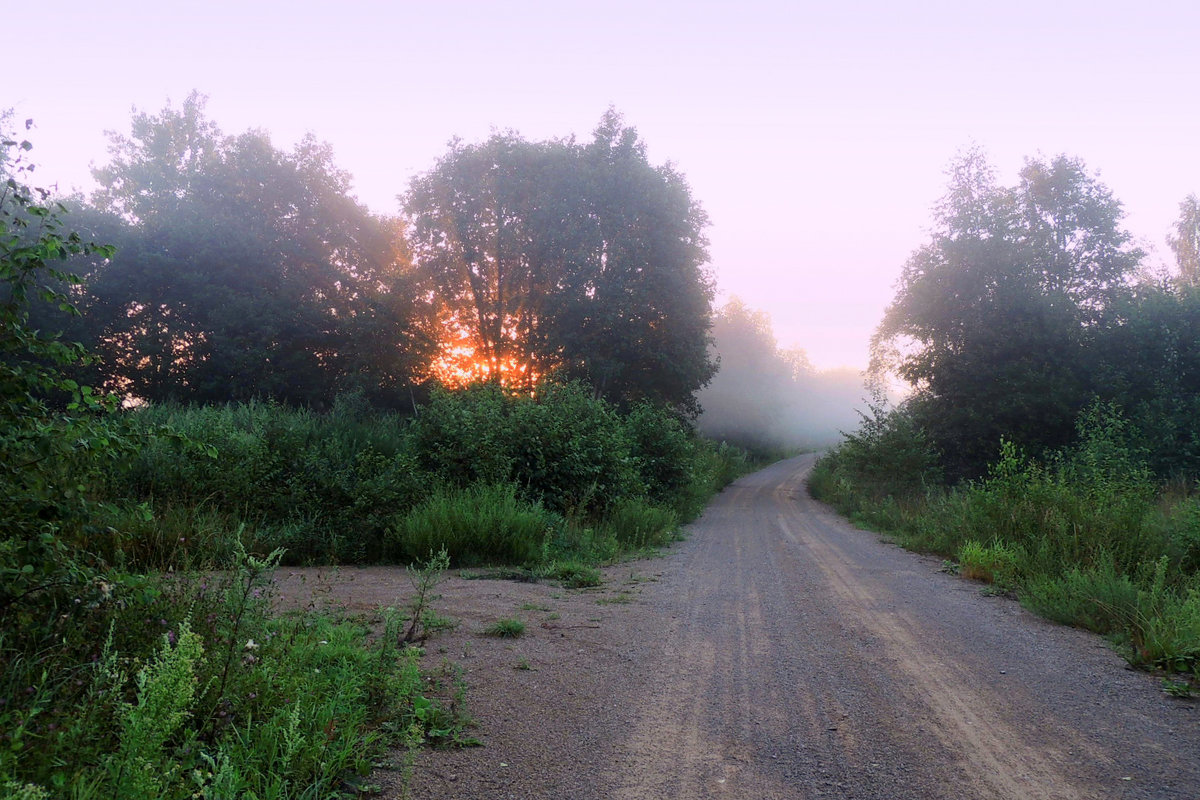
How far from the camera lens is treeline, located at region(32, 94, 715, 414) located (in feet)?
85.6

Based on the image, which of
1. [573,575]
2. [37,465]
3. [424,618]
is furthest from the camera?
[573,575]

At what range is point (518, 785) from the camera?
2990mm

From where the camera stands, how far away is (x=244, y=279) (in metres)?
28.3

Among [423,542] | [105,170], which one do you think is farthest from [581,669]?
[105,170]

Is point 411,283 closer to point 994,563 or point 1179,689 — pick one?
point 994,563

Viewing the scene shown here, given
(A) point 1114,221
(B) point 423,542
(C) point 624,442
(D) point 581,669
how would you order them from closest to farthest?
1. (D) point 581,669
2. (B) point 423,542
3. (C) point 624,442
4. (A) point 1114,221

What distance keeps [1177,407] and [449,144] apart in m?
27.8

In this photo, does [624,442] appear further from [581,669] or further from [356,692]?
[356,692]

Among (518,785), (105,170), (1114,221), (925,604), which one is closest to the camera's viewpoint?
(518,785)

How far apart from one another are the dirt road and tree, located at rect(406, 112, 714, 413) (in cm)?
1934

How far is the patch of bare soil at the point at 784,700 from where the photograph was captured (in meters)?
3.07

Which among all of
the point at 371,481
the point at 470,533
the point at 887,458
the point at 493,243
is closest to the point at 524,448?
the point at 371,481

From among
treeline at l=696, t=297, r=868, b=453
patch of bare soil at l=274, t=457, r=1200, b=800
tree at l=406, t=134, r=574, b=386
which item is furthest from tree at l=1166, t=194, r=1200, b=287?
patch of bare soil at l=274, t=457, r=1200, b=800

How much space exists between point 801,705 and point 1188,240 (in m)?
38.7
